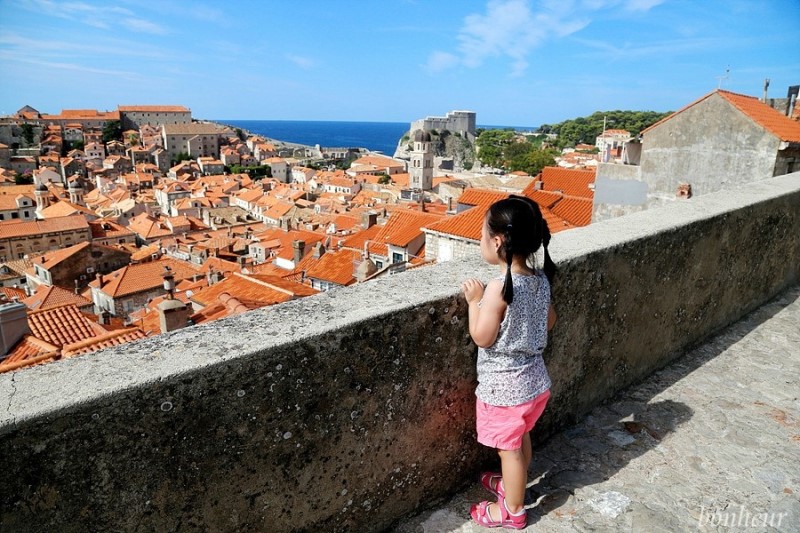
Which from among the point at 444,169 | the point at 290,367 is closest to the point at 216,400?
the point at 290,367

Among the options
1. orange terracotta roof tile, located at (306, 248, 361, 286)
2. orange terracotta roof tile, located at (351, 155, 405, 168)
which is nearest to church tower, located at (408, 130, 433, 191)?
orange terracotta roof tile, located at (351, 155, 405, 168)

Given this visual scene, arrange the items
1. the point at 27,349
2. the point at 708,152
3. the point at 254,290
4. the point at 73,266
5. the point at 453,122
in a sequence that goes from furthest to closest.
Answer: the point at 453,122
the point at 73,266
the point at 254,290
the point at 27,349
the point at 708,152

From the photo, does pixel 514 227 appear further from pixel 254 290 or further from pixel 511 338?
pixel 254 290

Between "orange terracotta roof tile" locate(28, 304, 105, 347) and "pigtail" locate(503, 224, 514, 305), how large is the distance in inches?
552

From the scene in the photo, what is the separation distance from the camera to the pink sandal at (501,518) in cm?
239

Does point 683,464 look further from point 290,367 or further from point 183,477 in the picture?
point 183,477

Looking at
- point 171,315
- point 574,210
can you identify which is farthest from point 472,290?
point 574,210

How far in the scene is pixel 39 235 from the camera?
54.0m

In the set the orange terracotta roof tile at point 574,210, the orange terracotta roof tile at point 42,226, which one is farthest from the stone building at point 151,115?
the orange terracotta roof tile at point 574,210

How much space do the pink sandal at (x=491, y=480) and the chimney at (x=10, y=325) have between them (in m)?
12.4

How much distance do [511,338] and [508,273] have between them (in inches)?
12.0

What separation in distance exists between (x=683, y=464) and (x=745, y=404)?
967mm

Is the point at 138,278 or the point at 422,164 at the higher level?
the point at 422,164

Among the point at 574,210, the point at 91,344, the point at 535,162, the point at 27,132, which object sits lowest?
the point at 91,344
